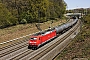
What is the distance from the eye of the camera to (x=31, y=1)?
81.0 metres

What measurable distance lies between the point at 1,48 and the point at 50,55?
11822 mm

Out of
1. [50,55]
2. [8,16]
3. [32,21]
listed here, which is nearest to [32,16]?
[32,21]

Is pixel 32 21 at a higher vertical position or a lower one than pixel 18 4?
lower

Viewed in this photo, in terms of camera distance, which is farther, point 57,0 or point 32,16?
point 57,0

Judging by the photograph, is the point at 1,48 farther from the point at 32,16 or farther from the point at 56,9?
the point at 56,9

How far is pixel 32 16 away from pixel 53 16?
29.1 meters

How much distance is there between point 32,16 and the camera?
78.3 meters

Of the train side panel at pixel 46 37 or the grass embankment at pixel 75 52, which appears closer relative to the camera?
the grass embankment at pixel 75 52

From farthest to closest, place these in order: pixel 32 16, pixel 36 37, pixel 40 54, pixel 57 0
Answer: pixel 57 0 → pixel 32 16 → pixel 36 37 → pixel 40 54

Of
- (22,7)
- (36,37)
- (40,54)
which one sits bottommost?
(40,54)

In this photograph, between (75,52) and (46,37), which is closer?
(75,52)

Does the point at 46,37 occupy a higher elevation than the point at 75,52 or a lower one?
higher


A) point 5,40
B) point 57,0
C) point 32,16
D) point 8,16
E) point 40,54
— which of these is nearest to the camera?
point 40,54

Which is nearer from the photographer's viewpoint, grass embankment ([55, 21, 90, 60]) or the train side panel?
grass embankment ([55, 21, 90, 60])
